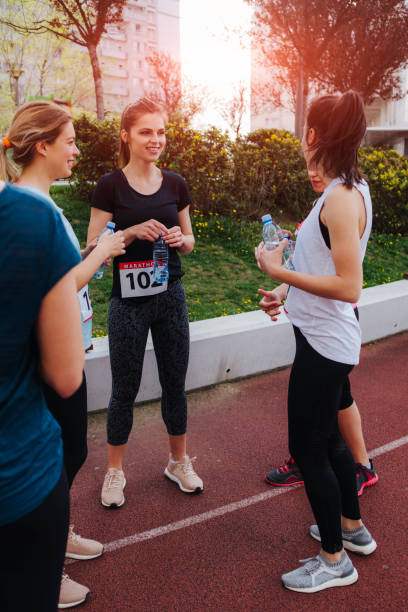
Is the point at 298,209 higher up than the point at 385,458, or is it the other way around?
the point at 298,209

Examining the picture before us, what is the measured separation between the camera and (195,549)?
2.84 meters

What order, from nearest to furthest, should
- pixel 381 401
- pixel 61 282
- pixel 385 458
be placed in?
pixel 61 282 < pixel 385 458 < pixel 381 401

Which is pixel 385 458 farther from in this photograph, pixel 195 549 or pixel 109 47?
pixel 109 47

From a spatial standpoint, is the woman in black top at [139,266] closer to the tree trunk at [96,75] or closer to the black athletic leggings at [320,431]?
the black athletic leggings at [320,431]

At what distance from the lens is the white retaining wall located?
4.38 metres

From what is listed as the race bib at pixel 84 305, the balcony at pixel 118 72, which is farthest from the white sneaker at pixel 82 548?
the balcony at pixel 118 72

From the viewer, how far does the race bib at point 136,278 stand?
2.92 metres

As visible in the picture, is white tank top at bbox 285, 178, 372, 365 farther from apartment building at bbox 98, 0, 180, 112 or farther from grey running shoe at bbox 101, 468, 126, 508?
apartment building at bbox 98, 0, 180, 112

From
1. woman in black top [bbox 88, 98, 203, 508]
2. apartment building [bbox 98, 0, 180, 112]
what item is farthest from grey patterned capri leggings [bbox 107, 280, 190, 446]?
apartment building [bbox 98, 0, 180, 112]

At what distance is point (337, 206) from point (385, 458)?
247 cm

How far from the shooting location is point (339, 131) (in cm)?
208

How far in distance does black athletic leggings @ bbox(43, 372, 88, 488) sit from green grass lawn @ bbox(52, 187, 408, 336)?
2941mm

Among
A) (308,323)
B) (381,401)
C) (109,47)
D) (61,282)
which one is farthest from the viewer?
(109,47)

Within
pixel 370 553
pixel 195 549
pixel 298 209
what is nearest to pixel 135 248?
pixel 195 549
